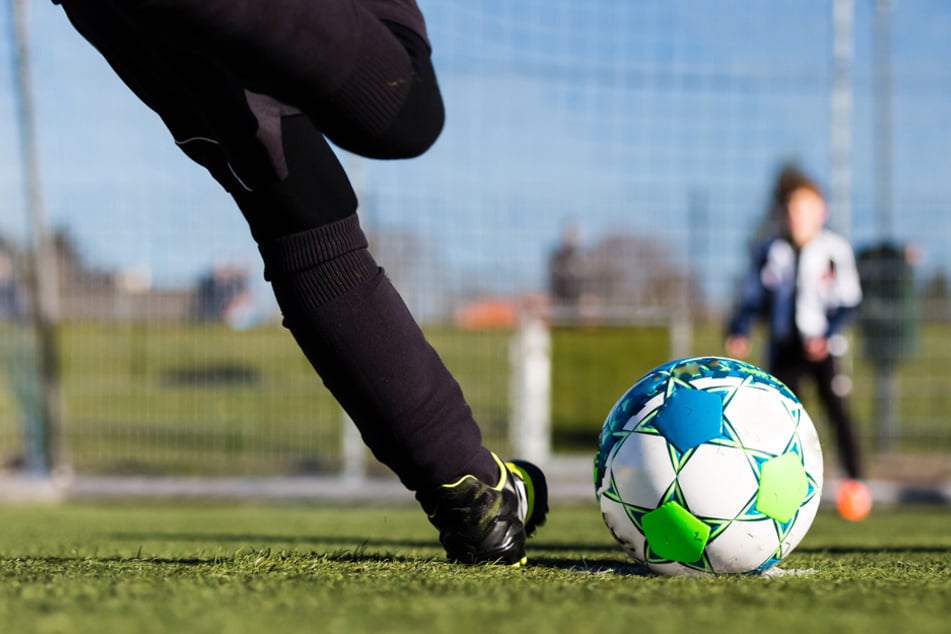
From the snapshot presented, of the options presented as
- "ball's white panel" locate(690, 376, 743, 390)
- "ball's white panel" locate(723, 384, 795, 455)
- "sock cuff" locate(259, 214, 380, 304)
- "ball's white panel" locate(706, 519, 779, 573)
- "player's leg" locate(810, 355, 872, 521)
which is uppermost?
"sock cuff" locate(259, 214, 380, 304)

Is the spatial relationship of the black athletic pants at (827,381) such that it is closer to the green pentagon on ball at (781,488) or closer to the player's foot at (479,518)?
the green pentagon on ball at (781,488)

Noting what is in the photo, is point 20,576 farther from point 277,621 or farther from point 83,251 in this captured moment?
point 83,251

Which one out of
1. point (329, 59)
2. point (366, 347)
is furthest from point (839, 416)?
point (329, 59)

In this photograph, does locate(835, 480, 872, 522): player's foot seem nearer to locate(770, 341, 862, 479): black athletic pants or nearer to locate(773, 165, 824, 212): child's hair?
locate(770, 341, 862, 479): black athletic pants

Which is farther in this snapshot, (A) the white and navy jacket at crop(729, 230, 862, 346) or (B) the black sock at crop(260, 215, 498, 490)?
(A) the white and navy jacket at crop(729, 230, 862, 346)

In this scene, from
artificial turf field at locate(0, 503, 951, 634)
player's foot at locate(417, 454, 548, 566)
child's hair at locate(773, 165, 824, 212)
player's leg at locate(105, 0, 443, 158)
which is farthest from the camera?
child's hair at locate(773, 165, 824, 212)

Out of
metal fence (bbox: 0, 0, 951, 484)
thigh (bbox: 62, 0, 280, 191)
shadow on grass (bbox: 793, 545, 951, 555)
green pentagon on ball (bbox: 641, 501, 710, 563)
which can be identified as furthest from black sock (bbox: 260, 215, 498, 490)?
metal fence (bbox: 0, 0, 951, 484)

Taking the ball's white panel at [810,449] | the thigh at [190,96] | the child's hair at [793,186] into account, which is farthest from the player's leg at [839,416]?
the thigh at [190,96]

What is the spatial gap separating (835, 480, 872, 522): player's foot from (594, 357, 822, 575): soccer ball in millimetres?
3944

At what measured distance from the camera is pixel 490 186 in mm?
8117

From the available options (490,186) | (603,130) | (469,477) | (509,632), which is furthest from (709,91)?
(509,632)

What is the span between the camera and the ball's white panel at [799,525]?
2.40 metres

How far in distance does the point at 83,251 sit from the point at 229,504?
215 cm

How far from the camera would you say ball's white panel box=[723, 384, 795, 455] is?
2.38m
